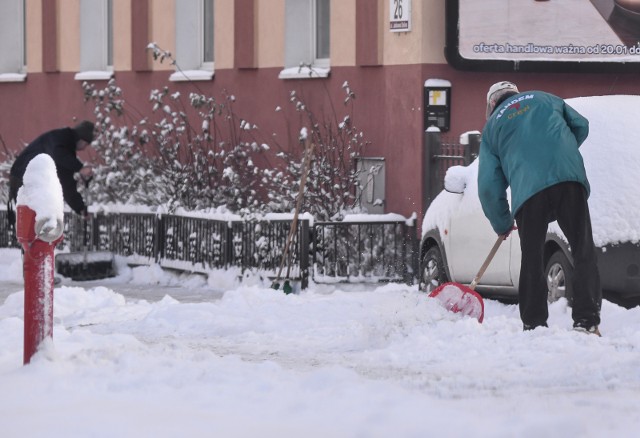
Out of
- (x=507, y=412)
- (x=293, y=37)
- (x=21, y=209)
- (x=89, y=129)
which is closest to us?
(x=507, y=412)

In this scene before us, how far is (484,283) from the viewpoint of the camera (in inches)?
507

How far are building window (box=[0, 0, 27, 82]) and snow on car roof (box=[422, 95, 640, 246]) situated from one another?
17074mm

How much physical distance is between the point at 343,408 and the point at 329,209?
1190 centimetres

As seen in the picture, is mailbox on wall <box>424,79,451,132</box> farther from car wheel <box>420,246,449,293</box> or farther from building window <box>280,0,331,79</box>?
car wheel <box>420,246,449,293</box>

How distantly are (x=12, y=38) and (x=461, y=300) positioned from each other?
60.1 ft

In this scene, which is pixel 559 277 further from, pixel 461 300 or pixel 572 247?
pixel 572 247

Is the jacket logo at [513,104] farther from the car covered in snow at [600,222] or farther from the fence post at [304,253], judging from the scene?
the fence post at [304,253]

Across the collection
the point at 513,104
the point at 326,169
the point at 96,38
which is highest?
the point at 96,38

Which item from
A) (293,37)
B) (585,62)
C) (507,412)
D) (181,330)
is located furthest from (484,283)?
(293,37)

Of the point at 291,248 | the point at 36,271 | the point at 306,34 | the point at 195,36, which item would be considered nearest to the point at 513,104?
the point at 36,271

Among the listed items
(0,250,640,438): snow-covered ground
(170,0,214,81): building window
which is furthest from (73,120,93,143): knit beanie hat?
(0,250,640,438): snow-covered ground

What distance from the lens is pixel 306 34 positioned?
2164cm

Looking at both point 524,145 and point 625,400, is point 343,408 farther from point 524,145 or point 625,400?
point 524,145

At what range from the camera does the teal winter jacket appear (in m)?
10.1
